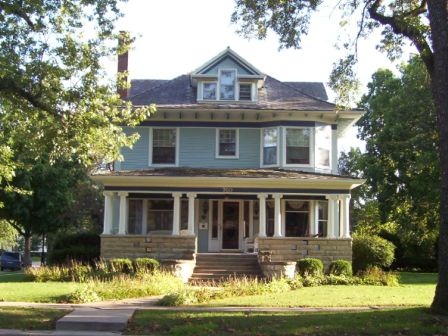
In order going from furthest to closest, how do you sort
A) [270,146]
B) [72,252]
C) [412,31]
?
[270,146], [72,252], [412,31]

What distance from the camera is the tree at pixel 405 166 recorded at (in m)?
31.4

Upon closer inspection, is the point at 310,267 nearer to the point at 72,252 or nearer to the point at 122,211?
the point at 122,211

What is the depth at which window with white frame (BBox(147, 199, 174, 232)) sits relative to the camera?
1033 inches

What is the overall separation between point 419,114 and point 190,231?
1632cm

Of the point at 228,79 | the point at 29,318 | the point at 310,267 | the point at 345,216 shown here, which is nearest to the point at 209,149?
the point at 228,79

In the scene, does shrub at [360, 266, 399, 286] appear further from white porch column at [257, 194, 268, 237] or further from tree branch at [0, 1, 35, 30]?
tree branch at [0, 1, 35, 30]

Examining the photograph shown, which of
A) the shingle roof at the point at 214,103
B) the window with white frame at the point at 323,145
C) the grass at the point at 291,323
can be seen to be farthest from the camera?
the window with white frame at the point at 323,145

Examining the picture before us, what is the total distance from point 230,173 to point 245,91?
4.57 metres

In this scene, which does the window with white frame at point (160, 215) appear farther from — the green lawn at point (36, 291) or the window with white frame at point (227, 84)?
the green lawn at point (36, 291)

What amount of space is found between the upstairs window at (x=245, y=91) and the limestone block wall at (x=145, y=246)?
7.35m

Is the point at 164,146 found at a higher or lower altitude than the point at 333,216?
higher

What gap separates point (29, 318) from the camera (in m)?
11.7

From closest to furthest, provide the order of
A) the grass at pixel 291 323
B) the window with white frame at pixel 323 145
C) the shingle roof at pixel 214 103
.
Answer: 1. the grass at pixel 291 323
2. the shingle roof at pixel 214 103
3. the window with white frame at pixel 323 145

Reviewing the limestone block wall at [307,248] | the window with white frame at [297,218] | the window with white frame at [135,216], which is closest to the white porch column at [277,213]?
the limestone block wall at [307,248]
